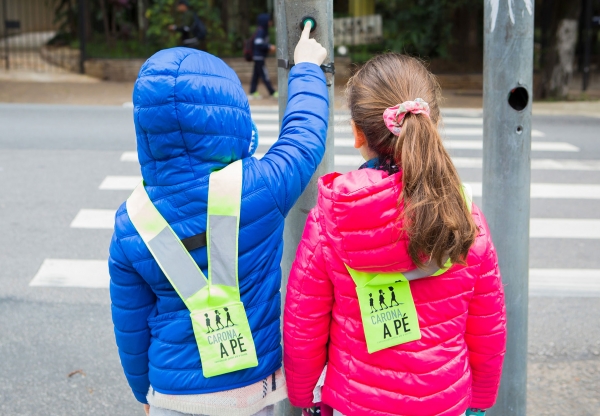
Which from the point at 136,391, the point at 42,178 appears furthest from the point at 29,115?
the point at 136,391

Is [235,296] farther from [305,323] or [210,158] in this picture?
[210,158]

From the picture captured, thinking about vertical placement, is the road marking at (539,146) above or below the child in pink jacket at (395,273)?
below

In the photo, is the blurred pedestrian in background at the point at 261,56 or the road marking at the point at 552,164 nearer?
the road marking at the point at 552,164

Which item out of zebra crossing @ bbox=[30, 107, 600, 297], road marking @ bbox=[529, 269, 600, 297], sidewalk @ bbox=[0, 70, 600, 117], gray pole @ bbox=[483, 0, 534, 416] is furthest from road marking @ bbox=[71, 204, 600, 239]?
sidewalk @ bbox=[0, 70, 600, 117]

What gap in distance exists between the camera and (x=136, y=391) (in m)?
2.47

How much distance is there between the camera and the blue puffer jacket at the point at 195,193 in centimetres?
218

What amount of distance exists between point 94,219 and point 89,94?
962cm

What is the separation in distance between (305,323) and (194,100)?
0.71m

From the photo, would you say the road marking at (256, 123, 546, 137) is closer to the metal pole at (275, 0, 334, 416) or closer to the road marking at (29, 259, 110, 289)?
the road marking at (29, 259, 110, 289)

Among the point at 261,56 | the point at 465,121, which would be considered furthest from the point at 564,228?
the point at 261,56

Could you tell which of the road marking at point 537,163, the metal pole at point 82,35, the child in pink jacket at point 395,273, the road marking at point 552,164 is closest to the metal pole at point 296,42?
the child in pink jacket at point 395,273

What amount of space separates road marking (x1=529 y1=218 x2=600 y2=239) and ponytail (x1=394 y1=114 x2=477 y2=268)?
18.3 ft

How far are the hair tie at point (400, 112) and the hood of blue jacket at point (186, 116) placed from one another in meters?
0.42

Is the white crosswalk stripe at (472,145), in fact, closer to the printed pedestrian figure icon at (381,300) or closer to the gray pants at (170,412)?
the gray pants at (170,412)
